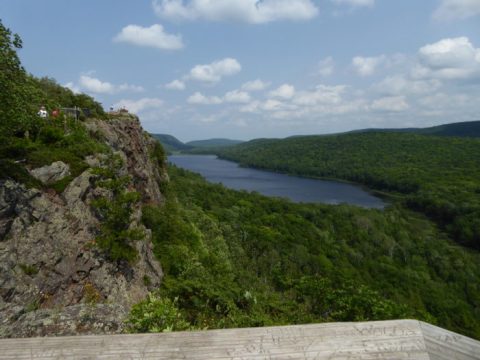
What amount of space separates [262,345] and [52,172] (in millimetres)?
15653

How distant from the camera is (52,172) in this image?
1506cm

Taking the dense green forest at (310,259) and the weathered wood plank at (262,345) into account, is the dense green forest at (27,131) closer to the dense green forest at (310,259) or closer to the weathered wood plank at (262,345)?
the dense green forest at (310,259)

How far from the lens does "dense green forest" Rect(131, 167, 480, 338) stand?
19812 millimetres

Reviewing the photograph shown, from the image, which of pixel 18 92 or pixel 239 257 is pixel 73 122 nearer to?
pixel 18 92

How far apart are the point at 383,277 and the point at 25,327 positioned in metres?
72.0

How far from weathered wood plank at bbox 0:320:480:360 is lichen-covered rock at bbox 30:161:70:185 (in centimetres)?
1436

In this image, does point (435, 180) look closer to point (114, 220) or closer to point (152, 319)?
point (114, 220)

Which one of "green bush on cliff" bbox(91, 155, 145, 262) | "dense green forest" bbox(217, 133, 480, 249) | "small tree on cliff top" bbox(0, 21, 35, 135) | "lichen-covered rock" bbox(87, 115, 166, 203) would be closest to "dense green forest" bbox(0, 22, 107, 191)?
"small tree on cliff top" bbox(0, 21, 35, 135)

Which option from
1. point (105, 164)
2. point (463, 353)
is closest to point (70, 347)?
point (463, 353)

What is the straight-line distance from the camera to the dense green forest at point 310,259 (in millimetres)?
19812

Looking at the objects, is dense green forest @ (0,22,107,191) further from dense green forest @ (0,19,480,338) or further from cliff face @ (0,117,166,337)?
cliff face @ (0,117,166,337)

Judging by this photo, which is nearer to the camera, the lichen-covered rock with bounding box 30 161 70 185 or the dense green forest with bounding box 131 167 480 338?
the lichen-covered rock with bounding box 30 161 70 185

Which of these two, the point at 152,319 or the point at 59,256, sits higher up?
the point at 152,319

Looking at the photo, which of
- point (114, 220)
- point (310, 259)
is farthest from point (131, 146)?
point (310, 259)
